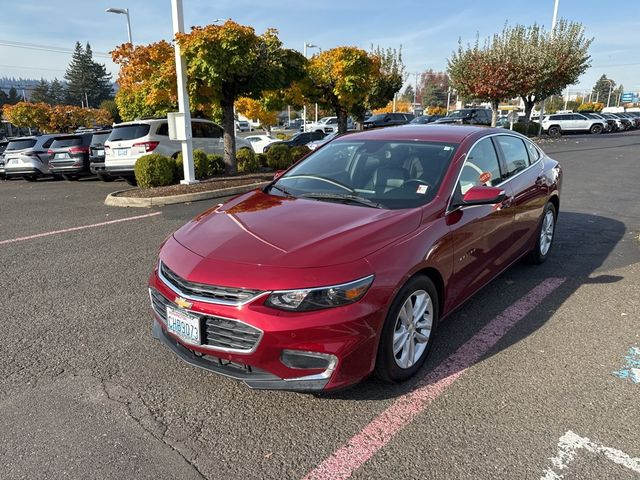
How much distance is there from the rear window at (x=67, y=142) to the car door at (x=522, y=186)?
14.0 meters

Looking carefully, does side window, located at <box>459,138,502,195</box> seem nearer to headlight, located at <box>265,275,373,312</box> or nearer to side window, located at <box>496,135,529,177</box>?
side window, located at <box>496,135,529,177</box>

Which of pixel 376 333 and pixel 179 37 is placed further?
pixel 179 37

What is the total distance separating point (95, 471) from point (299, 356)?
1.13 metres

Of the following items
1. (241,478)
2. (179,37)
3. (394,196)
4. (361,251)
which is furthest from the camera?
(179,37)

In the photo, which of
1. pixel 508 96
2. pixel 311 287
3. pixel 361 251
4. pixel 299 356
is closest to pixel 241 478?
pixel 299 356

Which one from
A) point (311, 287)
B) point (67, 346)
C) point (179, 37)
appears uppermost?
point (179, 37)

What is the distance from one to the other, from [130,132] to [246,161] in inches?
128

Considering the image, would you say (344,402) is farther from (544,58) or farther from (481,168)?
(544,58)

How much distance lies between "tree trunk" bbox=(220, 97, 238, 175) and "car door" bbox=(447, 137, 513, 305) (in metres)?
9.17

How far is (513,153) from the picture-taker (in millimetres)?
4746

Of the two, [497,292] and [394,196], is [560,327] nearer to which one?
[497,292]

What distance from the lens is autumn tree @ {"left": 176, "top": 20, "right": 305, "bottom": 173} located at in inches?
418

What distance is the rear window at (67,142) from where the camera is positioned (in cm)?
1504

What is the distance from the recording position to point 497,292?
4.60m
